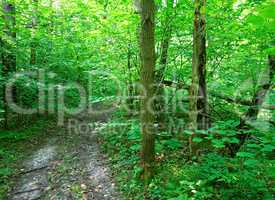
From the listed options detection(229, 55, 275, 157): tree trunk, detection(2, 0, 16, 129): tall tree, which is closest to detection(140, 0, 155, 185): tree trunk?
detection(229, 55, 275, 157): tree trunk

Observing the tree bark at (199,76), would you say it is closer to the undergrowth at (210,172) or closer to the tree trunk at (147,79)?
the undergrowth at (210,172)

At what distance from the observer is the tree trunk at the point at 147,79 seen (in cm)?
565

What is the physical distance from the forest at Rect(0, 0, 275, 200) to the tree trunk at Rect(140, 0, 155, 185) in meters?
0.02

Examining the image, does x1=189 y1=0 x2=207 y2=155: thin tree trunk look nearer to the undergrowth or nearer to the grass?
the undergrowth

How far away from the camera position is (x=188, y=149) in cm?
704

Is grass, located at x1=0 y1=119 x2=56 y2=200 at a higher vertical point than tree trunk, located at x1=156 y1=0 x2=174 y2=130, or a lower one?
lower

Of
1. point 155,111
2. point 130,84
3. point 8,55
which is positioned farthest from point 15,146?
point 155,111

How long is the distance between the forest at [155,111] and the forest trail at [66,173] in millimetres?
32

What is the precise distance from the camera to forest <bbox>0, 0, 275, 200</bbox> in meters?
5.42

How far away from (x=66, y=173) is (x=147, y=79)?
3.71m

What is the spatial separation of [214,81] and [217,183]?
12.1ft

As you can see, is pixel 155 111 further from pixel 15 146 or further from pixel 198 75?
pixel 15 146

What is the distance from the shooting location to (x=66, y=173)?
7613 millimetres

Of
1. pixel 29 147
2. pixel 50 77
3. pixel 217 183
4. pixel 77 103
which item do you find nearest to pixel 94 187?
pixel 217 183
